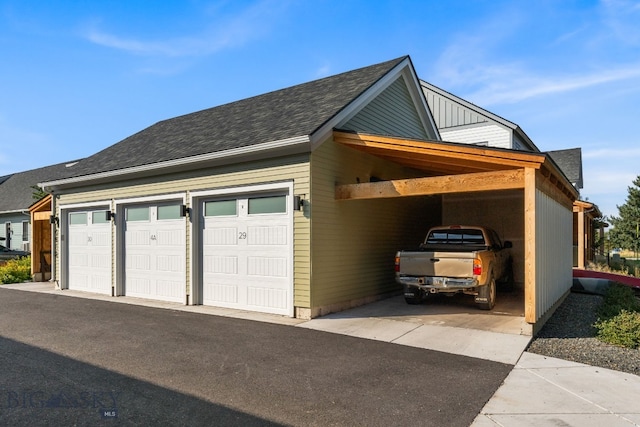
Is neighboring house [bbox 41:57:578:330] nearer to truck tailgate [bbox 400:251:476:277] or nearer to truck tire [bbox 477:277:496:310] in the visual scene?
truck tire [bbox 477:277:496:310]

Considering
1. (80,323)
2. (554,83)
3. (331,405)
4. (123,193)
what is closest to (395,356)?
(331,405)

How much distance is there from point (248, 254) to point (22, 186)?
31.5 m

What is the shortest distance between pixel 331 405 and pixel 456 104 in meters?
20.5

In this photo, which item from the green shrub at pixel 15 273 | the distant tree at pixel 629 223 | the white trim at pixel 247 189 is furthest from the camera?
the distant tree at pixel 629 223

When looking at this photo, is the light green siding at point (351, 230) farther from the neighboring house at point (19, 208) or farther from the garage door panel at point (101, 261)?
the neighboring house at point (19, 208)

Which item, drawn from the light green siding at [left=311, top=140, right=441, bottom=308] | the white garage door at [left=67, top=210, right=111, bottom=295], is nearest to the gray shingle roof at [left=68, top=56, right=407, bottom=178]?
the light green siding at [left=311, top=140, right=441, bottom=308]

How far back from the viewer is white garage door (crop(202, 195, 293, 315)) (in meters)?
9.25

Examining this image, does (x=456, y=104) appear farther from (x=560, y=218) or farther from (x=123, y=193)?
(x=123, y=193)

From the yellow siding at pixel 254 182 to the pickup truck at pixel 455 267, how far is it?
244 centimetres

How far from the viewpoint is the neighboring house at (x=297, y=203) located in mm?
8711

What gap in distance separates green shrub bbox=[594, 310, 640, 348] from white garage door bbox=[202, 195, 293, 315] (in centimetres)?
590

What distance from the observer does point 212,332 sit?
25.3 feet

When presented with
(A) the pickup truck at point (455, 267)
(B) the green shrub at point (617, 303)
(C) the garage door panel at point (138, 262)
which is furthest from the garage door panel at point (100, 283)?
(B) the green shrub at point (617, 303)

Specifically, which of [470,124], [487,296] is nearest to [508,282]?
[487,296]
